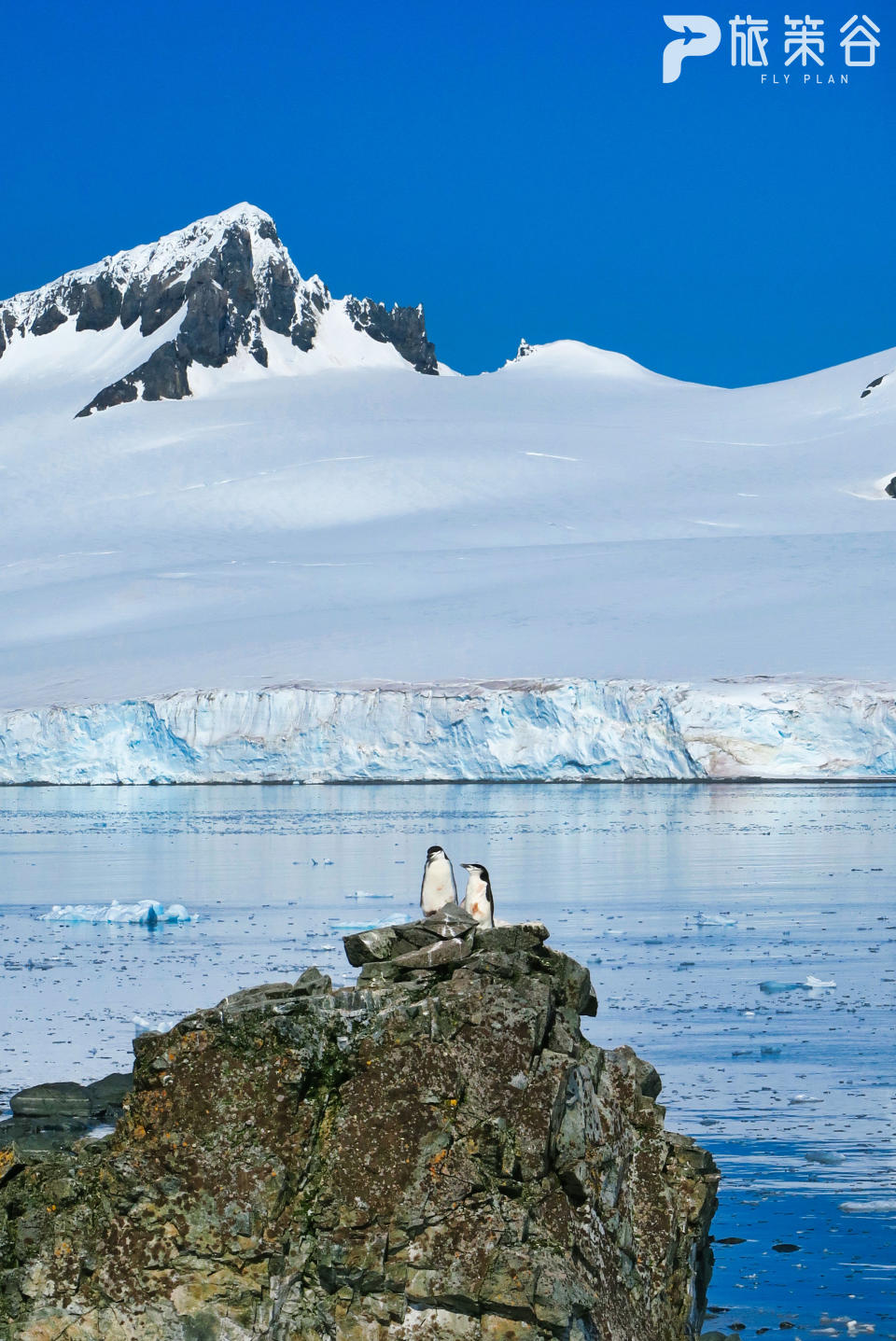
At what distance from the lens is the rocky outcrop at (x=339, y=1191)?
413cm

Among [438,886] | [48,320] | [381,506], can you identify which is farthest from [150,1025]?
[48,320]

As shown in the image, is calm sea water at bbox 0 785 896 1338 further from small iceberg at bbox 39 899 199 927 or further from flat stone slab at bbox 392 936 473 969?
flat stone slab at bbox 392 936 473 969

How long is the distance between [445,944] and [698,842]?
20.2 m

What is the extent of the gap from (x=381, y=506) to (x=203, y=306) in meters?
38.3

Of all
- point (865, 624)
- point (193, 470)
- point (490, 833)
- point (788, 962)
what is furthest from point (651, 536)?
point (788, 962)

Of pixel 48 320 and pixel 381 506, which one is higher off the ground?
pixel 48 320

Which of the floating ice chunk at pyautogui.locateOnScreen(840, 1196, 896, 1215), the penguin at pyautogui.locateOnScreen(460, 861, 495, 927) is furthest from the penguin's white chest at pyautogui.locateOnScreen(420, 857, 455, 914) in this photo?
the floating ice chunk at pyautogui.locateOnScreen(840, 1196, 896, 1215)

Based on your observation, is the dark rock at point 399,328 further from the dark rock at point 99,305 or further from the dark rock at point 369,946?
the dark rock at point 369,946

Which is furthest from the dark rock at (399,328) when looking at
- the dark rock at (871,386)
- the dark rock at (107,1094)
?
the dark rock at (107,1094)

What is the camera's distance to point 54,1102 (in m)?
6.29

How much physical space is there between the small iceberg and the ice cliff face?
3325 inches

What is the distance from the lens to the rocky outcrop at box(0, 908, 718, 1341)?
413cm

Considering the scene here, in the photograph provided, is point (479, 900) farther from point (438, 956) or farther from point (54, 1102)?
point (438, 956)

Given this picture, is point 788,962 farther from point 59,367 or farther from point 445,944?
point 59,367
